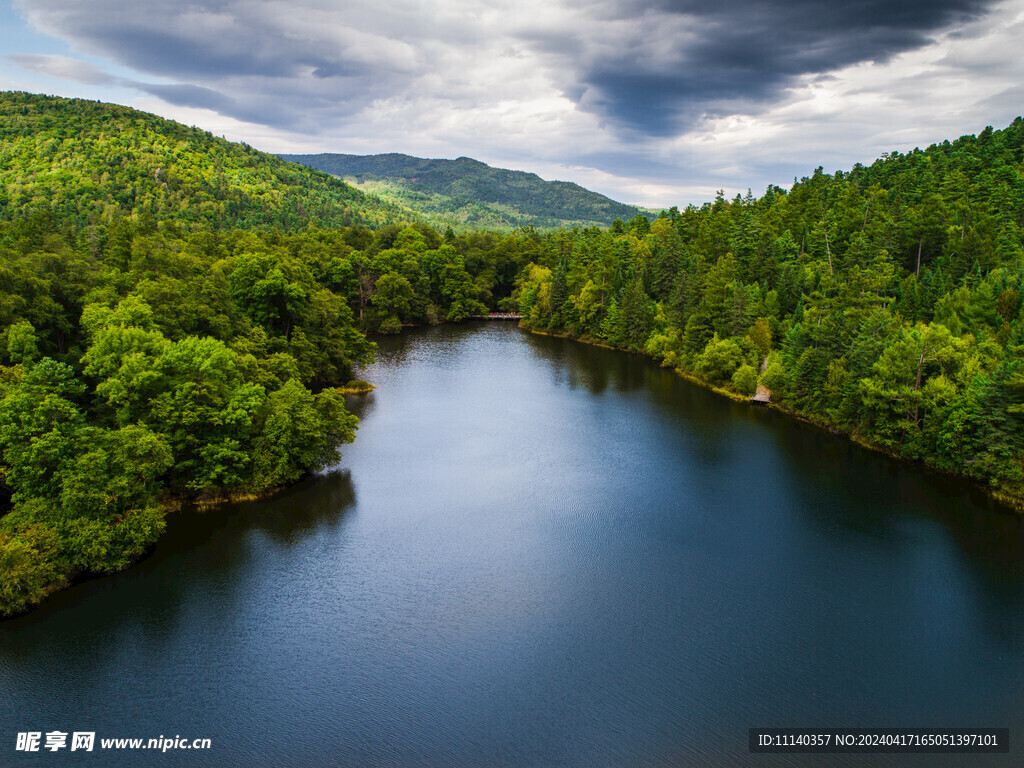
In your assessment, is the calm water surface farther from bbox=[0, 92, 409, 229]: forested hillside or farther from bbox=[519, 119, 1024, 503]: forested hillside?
bbox=[0, 92, 409, 229]: forested hillside

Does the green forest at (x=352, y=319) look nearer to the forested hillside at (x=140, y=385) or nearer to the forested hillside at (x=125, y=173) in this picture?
the forested hillside at (x=140, y=385)

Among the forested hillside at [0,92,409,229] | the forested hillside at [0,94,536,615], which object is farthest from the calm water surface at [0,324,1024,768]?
the forested hillside at [0,92,409,229]

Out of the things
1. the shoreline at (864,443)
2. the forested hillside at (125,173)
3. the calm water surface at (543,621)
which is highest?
the forested hillside at (125,173)

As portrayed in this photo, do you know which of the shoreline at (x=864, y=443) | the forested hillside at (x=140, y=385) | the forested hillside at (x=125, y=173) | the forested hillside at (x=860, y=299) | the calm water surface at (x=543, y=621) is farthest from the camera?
the forested hillside at (x=125, y=173)

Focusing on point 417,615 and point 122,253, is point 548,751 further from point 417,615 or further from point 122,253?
point 122,253

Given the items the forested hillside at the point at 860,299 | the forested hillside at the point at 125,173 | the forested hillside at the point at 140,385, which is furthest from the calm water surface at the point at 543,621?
the forested hillside at the point at 125,173

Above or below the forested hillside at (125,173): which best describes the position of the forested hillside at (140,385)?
below

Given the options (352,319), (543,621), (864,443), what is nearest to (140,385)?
(543,621)
